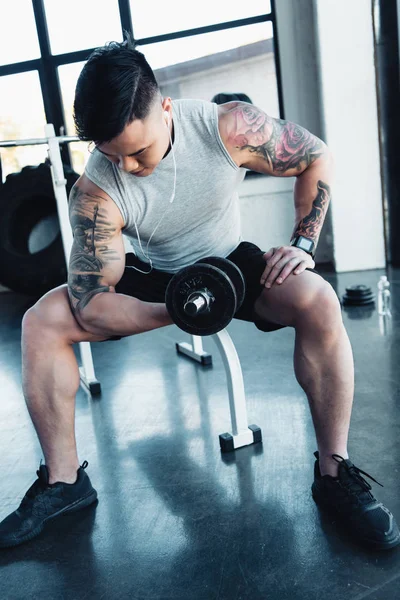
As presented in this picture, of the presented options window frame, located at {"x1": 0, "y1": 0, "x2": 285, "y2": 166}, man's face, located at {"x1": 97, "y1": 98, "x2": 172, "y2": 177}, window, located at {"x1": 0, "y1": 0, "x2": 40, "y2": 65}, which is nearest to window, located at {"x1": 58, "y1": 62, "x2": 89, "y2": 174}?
window frame, located at {"x1": 0, "y1": 0, "x2": 285, "y2": 166}

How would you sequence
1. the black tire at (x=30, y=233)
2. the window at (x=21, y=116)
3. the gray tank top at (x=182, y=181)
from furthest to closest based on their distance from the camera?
the window at (x=21, y=116), the black tire at (x=30, y=233), the gray tank top at (x=182, y=181)

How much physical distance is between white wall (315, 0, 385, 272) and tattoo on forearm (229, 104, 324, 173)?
109 inches

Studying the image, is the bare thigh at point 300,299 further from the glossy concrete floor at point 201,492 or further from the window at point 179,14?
the window at point 179,14

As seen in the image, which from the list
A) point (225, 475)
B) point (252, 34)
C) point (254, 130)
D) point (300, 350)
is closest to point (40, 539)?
point (225, 475)

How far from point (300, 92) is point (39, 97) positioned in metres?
2.20

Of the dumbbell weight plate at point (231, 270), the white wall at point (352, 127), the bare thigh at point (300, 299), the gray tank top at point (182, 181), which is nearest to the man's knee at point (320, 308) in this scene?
the bare thigh at point (300, 299)

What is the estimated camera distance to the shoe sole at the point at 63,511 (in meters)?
1.37

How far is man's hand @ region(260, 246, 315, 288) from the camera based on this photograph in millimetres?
1360

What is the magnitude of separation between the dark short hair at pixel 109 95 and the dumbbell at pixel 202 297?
1.15 ft

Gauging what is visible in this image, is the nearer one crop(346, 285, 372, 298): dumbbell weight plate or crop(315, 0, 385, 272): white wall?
crop(346, 285, 372, 298): dumbbell weight plate

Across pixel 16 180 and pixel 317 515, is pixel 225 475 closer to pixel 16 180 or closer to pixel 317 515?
pixel 317 515

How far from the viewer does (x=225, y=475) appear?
1.61m

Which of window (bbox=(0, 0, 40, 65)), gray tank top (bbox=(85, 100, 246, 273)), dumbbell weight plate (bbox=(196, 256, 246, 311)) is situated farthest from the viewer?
window (bbox=(0, 0, 40, 65))

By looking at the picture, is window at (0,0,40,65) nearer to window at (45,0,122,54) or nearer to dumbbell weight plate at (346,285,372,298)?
window at (45,0,122,54)
